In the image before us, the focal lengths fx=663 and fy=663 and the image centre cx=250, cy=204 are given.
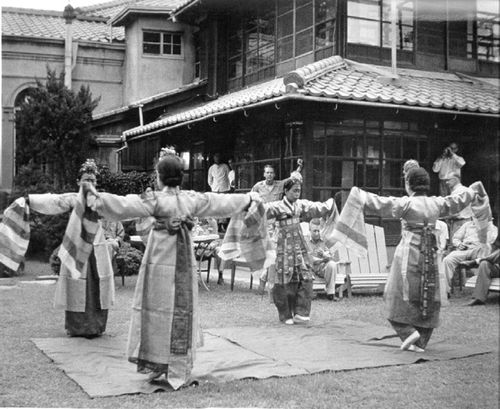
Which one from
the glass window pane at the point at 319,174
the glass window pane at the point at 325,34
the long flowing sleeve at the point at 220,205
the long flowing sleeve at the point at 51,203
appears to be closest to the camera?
the long flowing sleeve at the point at 220,205

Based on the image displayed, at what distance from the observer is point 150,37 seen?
15578 millimetres

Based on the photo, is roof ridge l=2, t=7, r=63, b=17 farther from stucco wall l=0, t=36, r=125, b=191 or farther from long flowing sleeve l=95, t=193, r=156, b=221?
long flowing sleeve l=95, t=193, r=156, b=221

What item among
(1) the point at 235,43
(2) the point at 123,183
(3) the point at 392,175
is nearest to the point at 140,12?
(1) the point at 235,43

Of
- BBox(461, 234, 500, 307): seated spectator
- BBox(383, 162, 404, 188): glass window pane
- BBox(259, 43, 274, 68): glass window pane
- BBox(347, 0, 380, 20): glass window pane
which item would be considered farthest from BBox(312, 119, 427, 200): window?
BBox(259, 43, 274, 68): glass window pane

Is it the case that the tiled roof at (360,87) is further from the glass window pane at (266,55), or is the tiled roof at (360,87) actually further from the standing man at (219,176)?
the standing man at (219,176)

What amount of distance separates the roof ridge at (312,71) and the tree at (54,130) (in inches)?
105

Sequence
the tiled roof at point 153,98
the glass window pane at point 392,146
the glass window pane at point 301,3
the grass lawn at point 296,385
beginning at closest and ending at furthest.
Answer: the grass lawn at point 296,385, the glass window pane at point 392,146, the glass window pane at point 301,3, the tiled roof at point 153,98

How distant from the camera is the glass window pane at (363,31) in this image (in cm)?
1057

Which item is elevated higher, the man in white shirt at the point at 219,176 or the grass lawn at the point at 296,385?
the man in white shirt at the point at 219,176

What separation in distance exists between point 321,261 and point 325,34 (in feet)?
14.6

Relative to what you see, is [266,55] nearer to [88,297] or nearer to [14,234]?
[88,297]

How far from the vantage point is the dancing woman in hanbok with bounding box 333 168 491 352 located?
5332 mm

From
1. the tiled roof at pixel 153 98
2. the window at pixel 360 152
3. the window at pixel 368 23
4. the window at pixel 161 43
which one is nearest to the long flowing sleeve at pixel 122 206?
the window at pixel 360 152

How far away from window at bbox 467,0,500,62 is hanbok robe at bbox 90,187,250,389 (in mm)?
2264
